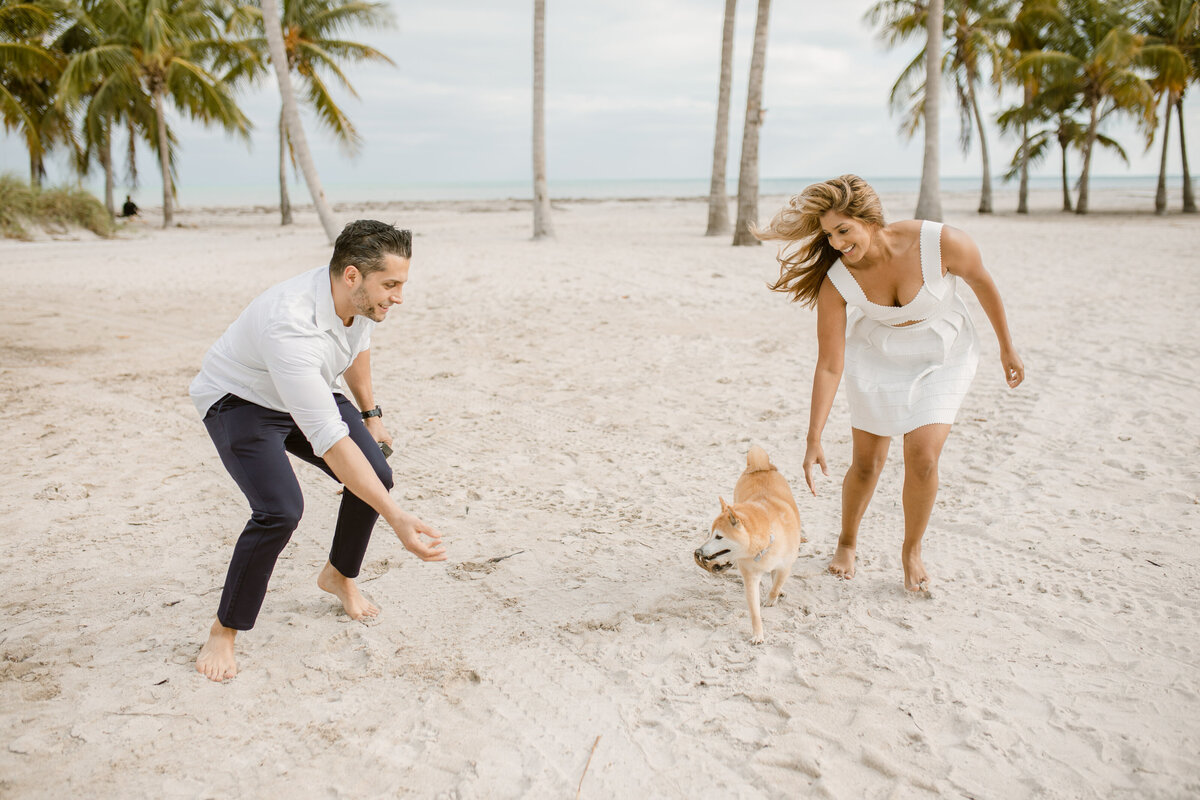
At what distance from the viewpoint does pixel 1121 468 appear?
4695 mm

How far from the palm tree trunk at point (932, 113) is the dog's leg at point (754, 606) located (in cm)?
1548

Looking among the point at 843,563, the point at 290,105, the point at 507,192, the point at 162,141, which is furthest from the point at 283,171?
the point at 507,192

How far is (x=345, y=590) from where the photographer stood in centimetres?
334

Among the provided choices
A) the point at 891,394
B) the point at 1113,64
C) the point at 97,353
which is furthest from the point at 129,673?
the point at 1113,64

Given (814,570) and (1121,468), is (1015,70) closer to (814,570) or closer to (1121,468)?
(1121,468)

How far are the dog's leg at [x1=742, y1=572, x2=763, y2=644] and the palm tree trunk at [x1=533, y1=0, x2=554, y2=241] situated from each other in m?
14.4

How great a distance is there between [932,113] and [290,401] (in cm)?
1769

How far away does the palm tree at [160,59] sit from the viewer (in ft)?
71.1

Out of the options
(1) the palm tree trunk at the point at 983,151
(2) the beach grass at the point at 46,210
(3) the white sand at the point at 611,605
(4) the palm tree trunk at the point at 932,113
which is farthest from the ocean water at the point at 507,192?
(3) the white sand at the point at 611,605

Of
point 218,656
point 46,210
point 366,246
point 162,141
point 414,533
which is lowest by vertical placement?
point 218,656

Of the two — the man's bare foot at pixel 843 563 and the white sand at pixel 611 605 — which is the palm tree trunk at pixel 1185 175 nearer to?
the white sand at pixel 611 605

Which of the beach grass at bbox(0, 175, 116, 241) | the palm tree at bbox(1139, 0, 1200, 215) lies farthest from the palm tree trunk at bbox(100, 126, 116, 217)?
the palm tree at bbox(1139, 0, 1200, 215)

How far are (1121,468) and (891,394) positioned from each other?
7.91 feet

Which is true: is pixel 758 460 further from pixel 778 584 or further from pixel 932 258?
pixel 932 258
